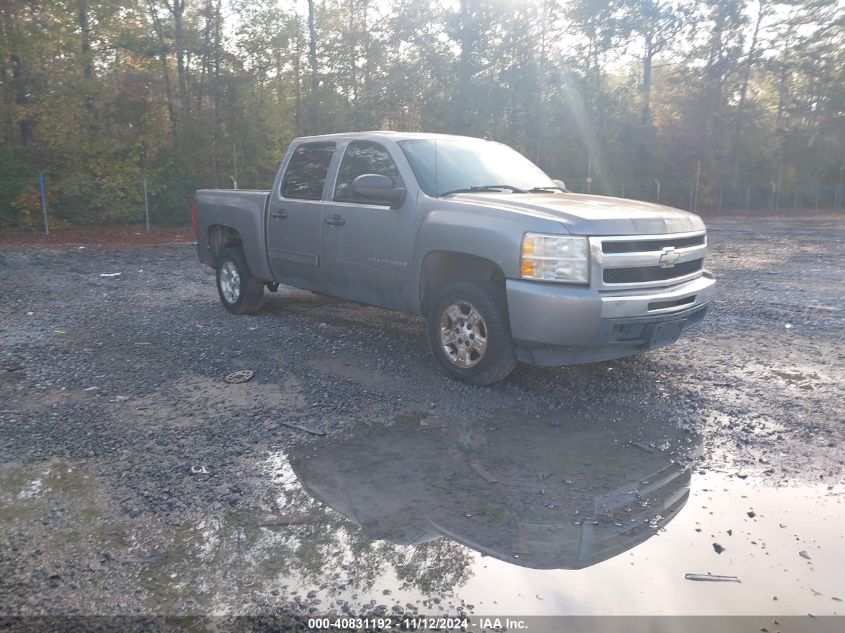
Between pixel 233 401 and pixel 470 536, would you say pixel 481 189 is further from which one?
pixel 470 536

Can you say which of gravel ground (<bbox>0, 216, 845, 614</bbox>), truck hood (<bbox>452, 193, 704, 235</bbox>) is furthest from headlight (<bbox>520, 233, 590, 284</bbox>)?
gravel ground (<bbox>0, 216, 845, 614</bbox>)

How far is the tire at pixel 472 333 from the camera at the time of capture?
5672 millimetres

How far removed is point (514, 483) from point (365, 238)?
10.6ft

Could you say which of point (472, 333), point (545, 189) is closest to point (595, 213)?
point (472, 333)

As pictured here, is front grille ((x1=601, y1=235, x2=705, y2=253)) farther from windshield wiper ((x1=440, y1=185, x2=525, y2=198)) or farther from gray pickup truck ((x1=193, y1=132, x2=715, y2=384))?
windshield wiper ((x1=440, y1=185, x2=525, y2=198))

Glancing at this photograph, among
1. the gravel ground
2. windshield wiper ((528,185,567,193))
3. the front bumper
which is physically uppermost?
windshield wiper ((528,185,567,193))

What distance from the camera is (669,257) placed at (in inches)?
225

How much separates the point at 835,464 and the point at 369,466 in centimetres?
281

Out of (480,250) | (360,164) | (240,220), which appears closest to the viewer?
(480,250)

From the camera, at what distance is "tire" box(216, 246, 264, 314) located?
8.69 metres

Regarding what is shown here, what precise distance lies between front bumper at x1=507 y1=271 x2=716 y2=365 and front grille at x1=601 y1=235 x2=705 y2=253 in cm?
31

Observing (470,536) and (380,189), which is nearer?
(470,536)

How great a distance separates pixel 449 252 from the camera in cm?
611

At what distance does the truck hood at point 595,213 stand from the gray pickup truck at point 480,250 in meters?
0.01
